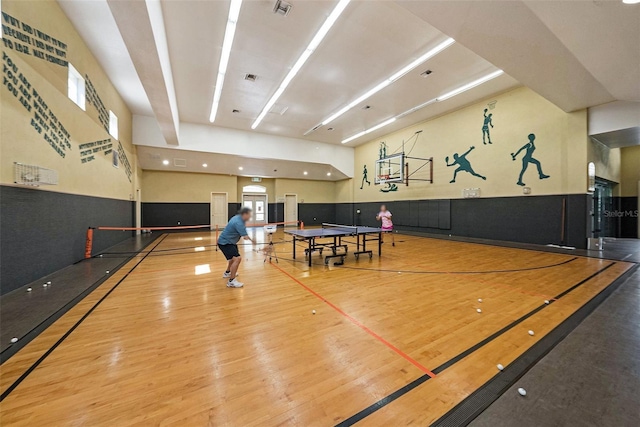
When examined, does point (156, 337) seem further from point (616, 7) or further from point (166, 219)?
point (166, 219)

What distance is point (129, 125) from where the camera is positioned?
9055 millimetres

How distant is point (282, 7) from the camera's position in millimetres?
4383

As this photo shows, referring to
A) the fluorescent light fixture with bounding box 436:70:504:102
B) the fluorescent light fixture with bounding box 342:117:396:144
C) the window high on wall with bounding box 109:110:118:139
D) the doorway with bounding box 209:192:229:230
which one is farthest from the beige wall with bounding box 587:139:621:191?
the doorway with bounding box 209:192:229:230

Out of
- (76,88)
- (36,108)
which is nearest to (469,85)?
(36,108)

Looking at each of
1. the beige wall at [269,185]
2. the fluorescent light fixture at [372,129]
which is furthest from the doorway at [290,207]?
the fluorescent light fixture at [372,129]

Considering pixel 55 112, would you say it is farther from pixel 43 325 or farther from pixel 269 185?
pixel 269 185

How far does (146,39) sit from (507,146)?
10.0 meters

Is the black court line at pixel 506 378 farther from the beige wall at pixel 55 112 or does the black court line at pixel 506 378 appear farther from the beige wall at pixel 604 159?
the beige wall at pixel 604 159

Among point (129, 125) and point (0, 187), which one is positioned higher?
point (129, 125)

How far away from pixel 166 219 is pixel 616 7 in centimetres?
1642

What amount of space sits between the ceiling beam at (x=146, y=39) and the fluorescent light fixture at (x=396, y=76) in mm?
5503

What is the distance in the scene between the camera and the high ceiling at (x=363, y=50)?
3.45 meters

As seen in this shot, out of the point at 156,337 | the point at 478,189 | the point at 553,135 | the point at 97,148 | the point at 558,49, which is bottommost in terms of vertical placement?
the point at 156,337

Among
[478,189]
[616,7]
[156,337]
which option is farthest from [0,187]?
[478,189]
